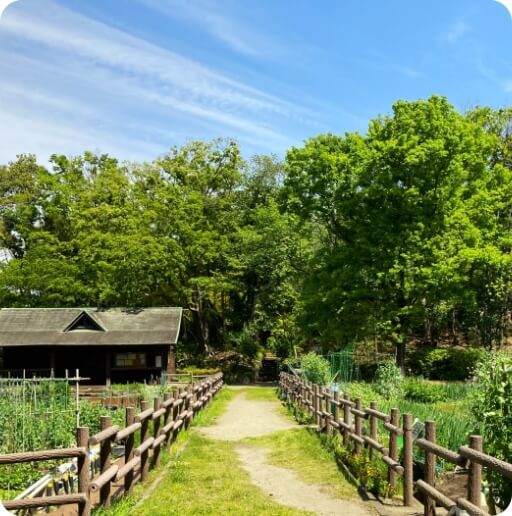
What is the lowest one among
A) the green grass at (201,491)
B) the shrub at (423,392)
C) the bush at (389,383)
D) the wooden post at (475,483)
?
the shrub at (423,392)

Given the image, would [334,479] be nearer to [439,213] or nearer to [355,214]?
[439,213]

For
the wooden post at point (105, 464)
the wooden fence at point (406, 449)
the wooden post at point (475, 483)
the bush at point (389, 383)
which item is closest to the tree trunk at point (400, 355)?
the bush at point (389, 383)

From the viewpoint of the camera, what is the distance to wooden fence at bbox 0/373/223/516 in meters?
5.75

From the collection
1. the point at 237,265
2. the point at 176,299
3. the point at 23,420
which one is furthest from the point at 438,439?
the point at 176,299

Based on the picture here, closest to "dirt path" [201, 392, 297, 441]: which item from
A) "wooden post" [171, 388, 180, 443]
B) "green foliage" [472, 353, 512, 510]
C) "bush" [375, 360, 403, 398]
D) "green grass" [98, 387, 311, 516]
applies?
"wooden post" [171, 388, 180, 443]

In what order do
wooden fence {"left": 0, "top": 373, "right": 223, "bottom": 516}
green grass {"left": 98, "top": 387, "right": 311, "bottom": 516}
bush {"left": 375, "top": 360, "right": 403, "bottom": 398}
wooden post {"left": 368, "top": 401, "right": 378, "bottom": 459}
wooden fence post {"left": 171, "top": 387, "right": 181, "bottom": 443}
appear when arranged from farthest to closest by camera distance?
bush {"left": 375, "top": 360, "right": 403, "bottom": 398} → wooden fence post {"left": 171, "top": 387, "right": 181, "bottom": 443} → wooden post {"left": 368, "top": 401, "right": 378, "bottom": 459} → green grass {"left": 98, "top": 387, "right": 311, "bottom": 516} → wooden fence {"left": 0, "top": 373, "right": 223, "bottom": 516}

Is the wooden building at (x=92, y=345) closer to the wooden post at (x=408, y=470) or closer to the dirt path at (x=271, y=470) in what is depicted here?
the dirt path at (x=271, y=470)

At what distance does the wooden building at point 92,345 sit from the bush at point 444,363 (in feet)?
39.3

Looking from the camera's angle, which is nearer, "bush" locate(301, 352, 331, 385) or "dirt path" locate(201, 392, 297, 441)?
"dirt path" locate(201, 392, 297, 441)

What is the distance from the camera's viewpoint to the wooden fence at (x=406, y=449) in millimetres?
5500

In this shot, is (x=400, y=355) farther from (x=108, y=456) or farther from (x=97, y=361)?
(x=108, y=456)

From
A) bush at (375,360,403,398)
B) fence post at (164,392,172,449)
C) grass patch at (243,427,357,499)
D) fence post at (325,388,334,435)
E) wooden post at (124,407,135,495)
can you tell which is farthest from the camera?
bush at (375,360,403,398)

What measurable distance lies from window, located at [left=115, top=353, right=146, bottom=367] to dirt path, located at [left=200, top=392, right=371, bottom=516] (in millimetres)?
12454

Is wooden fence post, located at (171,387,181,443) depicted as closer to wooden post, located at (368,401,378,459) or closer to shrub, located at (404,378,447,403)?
wooden post, located at (368,401,378,459)
